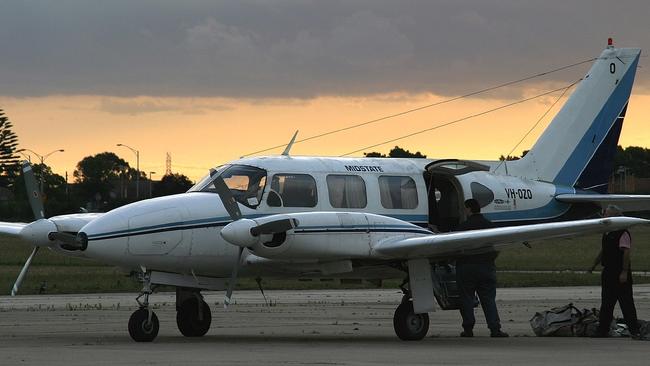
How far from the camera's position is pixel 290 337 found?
67.6 feet

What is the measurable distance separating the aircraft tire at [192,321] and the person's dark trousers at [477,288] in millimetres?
4331

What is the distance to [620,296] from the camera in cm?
2008

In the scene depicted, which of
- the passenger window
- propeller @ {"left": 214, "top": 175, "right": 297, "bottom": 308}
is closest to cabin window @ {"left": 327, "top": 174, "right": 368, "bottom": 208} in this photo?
the passenger window

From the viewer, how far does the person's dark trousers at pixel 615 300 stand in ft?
65.4

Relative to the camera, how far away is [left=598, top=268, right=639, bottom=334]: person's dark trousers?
65.4 feet

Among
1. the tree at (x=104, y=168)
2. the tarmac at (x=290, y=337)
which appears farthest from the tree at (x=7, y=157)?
the tarmac at (x=290, y=337)

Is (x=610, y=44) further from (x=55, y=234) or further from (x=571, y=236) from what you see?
(x=55, y=234)

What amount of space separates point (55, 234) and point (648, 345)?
9281 millimetres

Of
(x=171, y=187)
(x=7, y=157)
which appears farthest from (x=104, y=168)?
(x=171, y=187)

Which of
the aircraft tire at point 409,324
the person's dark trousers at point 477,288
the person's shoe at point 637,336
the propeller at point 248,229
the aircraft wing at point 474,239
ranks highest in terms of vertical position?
the propeller at point 248,229

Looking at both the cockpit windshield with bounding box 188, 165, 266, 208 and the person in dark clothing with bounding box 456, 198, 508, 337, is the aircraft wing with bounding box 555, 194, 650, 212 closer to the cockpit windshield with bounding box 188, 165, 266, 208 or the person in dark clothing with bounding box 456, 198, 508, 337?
the person in dark clothing with bounding box 456, 198, 508, 337

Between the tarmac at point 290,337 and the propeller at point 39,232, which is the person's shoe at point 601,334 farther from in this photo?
the propeller at point 39,232

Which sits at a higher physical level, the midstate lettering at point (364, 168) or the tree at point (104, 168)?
the tree at point (104, 168)

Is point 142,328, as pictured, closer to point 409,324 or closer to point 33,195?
point 33,195
